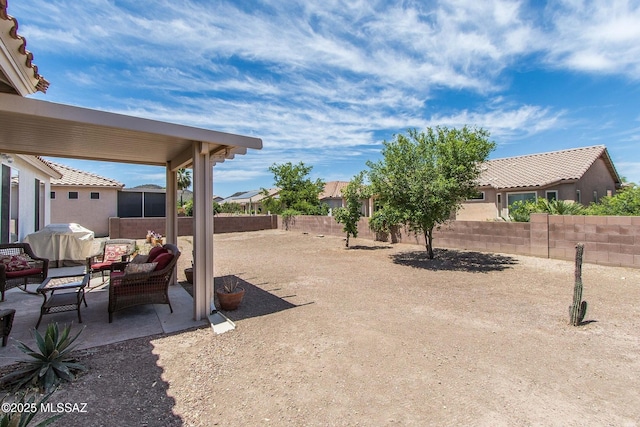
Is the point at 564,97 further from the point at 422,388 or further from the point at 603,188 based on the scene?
the point at 422,388

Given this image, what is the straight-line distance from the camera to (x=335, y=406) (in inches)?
112

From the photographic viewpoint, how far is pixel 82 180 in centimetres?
1752

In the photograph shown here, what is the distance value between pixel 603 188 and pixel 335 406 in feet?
75.6

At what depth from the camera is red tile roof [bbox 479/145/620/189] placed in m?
15.9

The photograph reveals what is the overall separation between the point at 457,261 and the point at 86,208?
20.2 metres

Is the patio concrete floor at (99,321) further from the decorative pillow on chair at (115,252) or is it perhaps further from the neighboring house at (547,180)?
the neighboring house at (547,180)

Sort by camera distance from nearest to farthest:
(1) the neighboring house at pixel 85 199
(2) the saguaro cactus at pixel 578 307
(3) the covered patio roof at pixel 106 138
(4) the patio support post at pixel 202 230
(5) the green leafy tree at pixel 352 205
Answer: (3) the covered patio roof at pixel 106 138
(2) the saguaro cactus at pixel 578 307
(4) the patio support post at pixel 202 230
(5) the green leafy tree at pixel 352 205
(1) the neighboring house at pixel 85 199

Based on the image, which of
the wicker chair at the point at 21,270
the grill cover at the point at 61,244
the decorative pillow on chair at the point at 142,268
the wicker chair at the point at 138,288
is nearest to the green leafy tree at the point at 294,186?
the grill cover at the point at 61,244

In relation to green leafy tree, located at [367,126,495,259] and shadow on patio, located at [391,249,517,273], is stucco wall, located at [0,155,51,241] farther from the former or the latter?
shadow on patio, located at [391,249,517,273]

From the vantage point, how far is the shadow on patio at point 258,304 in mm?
5387

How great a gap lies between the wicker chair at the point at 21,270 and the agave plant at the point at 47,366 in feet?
11.7

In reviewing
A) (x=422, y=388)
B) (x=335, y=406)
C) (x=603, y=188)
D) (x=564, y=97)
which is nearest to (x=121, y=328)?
(x=335, y=406)

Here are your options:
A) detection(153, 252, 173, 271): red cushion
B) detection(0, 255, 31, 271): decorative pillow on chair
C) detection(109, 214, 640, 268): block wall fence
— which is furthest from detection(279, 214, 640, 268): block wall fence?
detection(0, 255, 31, 271): decorative pillow on chair

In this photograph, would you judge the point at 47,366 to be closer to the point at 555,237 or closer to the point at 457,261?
the point at 457,261
